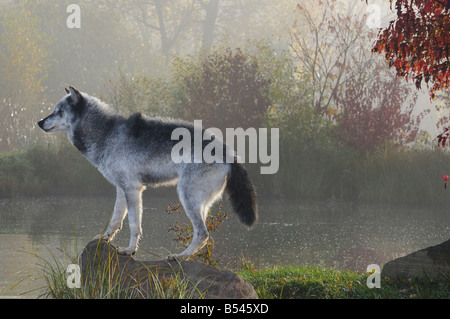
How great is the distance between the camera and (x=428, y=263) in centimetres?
683

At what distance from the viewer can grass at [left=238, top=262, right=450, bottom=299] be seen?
630cm

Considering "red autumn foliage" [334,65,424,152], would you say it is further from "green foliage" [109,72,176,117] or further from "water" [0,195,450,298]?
"green foliage" [109,72,176,117]

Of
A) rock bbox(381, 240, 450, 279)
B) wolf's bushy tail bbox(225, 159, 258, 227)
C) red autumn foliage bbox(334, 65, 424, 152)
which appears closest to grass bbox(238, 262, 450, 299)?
rock bbox(381, 240, 450, 279)

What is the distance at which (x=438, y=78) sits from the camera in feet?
23.0

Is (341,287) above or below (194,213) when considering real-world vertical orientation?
below

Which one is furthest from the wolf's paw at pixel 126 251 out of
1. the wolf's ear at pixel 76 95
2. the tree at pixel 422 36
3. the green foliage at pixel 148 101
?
the green foliage at pixel 148 101

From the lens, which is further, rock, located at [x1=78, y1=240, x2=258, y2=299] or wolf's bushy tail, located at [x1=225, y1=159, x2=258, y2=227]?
wolf's bushy tail, located at [x1=225, y1=159, x2=258, y2=227]

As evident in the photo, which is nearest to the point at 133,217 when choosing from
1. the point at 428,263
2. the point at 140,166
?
the point at 140,166

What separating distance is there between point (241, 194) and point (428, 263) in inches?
88.7

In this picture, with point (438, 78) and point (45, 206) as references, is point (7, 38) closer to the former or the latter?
point (45, 206)

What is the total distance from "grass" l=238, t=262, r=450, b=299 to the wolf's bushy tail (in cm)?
79

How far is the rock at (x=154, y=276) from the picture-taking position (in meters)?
5.63

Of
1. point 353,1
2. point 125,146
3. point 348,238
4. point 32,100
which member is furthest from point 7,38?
point 125,146

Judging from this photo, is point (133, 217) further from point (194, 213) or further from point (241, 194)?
point (241, 194)
